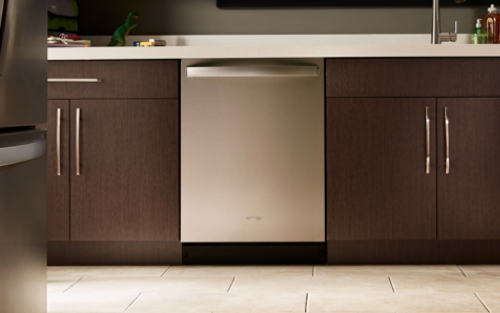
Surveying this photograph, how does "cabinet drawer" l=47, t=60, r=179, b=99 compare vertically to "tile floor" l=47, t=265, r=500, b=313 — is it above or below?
above

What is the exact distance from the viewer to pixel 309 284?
5.65 ft

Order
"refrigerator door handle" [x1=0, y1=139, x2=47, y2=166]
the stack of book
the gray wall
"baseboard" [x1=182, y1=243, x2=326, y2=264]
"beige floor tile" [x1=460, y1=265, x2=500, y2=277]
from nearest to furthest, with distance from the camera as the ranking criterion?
"refrigerator door handle" [x1=0, y1=139, x2=47, y2=166], "beige floor tile" [x1=460, y1=265, x2=500, y2=277], "baseboard" [x1=182, y1=243, x2=326, y2=264], the stack of book, the gray wall

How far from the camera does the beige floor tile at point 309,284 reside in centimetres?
166

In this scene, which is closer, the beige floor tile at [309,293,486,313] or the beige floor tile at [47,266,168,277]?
the beige floor tile at [309,293,486,313]

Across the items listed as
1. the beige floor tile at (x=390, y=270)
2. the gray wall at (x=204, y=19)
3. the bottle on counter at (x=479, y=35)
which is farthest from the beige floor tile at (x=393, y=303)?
the gray wall at (x=204, y=19)

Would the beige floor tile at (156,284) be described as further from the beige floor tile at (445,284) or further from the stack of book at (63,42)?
the stack of book at (63,42)

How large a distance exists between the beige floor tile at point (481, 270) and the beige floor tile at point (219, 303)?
2.28 ft

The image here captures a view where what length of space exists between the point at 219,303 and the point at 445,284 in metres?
0.79

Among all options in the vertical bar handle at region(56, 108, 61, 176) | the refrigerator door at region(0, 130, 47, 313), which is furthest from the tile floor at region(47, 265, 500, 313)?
the refrigerator door at region(0, 130, 47, 313)

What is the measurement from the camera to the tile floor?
4.93ft

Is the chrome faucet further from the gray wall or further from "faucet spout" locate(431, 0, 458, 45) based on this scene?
the gray wall

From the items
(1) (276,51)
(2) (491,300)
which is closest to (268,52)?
(1) (276,51)

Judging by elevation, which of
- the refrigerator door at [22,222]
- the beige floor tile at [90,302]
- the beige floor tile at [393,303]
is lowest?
the beige floor tile at [90,302]

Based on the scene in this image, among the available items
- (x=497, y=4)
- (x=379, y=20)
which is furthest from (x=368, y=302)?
(x=497, y=4)
